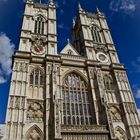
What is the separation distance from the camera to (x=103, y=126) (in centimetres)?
A: 1816

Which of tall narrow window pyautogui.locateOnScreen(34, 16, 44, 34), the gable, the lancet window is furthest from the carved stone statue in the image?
tall narrow window pyautogui.locateOnScreen(34, 16, 44, 34)

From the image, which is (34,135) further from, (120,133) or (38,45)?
(38,45)

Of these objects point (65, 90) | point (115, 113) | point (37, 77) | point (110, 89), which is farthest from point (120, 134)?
point (37, 77)

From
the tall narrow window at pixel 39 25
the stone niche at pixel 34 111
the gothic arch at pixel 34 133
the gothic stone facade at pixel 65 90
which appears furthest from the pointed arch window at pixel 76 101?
the tall narrow window at pixel 39 25

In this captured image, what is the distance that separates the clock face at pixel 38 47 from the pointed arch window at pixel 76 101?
4.82 meters

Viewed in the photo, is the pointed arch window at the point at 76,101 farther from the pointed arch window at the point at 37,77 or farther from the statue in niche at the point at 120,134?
the statue in niche at the point at 120,134

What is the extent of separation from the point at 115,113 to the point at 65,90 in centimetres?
627

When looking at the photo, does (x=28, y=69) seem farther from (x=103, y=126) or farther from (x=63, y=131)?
(x=103, y=126)

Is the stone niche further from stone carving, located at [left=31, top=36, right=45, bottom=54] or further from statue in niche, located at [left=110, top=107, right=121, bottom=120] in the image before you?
statue in niche, located at [left=110, top=107, right=121, bottom=120]

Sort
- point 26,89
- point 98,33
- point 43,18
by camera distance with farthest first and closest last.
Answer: point 98,33
point 43,18
point 26,89

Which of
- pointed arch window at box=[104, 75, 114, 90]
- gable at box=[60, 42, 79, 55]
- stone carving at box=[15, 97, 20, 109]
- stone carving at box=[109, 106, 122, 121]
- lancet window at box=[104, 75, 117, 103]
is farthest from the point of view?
gable at box=[60, 42, 79, 55]

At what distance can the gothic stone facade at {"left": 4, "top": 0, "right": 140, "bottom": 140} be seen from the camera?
57.5 ft

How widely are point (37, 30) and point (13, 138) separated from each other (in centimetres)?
1530

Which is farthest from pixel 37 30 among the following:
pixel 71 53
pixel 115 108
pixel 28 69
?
pixel 115 108
